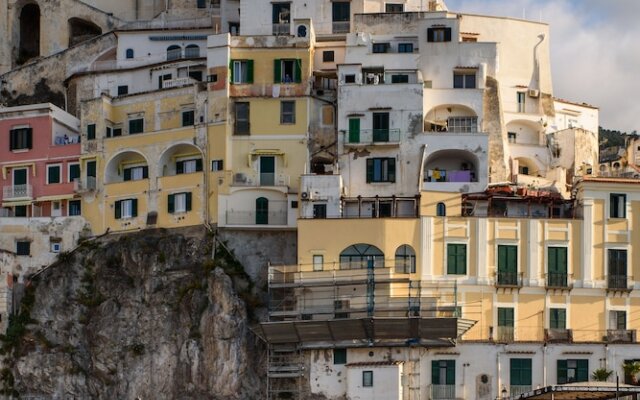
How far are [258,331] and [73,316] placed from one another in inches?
425

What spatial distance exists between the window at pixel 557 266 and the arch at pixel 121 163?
21.7 metres

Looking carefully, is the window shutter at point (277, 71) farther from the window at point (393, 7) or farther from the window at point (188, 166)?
the window at point (393, 7)

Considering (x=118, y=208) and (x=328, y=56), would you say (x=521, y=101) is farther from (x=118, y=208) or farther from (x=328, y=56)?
(x=118, y=208)

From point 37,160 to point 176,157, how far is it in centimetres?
806

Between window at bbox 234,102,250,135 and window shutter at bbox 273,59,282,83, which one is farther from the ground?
window shutter at bbox 273,59,282,83

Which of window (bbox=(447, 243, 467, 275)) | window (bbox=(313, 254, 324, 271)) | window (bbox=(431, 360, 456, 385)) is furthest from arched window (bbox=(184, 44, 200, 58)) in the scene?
window (bbox=(431, 360, 456, 385))

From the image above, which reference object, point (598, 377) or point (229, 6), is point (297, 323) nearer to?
point (598, 377)

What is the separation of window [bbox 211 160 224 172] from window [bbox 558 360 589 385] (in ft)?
65.3

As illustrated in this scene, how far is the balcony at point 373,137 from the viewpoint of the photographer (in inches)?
3344

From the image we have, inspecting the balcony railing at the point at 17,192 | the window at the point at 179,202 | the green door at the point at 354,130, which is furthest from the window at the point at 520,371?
the balcony railing at the point at 17,192

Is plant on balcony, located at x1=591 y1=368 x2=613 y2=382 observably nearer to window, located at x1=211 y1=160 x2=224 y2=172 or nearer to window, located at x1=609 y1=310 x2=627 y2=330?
window, located at x1=609 y1=310 x2=627 y2=330

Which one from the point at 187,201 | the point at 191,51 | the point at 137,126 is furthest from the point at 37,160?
the point at 191,51

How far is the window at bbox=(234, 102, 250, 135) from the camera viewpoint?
8600 centimetres

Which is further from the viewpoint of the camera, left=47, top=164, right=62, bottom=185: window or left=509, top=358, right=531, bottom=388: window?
left=47, top=164, right=62, bottom=185: window
